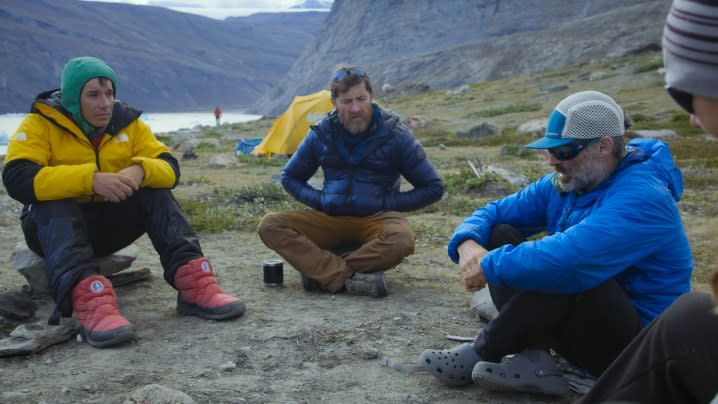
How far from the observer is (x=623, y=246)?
2.99 meters

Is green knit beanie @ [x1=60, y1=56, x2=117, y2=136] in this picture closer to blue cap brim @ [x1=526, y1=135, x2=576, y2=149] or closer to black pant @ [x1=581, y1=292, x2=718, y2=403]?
blue cap brim @ [x1=526, y1=135, x2=576, y2=149]

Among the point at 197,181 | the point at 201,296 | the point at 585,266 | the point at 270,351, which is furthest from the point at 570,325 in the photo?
the point at 197,181

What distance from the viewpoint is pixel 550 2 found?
75.9 m

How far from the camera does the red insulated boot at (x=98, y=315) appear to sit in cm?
405

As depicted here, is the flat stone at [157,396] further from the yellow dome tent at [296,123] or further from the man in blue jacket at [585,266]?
the yellow dome tent at [296,123]

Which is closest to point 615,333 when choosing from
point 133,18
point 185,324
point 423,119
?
point 185,324

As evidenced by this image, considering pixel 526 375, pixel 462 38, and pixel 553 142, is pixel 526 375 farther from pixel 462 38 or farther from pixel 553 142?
pixel 462 38

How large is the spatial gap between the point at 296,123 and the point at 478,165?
4.96m

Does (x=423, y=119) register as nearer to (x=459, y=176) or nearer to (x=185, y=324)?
(x=459, y=176)

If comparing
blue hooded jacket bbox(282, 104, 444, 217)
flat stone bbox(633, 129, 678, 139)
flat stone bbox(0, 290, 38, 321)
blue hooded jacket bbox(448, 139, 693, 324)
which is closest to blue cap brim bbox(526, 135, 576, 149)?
blue hooded jacket bbox(448, 139, 693, 324)

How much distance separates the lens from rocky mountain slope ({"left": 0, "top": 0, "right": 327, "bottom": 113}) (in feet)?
309

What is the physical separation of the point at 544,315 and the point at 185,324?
2271 mm

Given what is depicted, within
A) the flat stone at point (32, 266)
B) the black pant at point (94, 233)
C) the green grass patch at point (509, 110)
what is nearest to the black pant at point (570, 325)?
the black pant at point (94, 233)

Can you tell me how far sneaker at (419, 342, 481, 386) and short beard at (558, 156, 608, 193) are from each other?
0.89m
